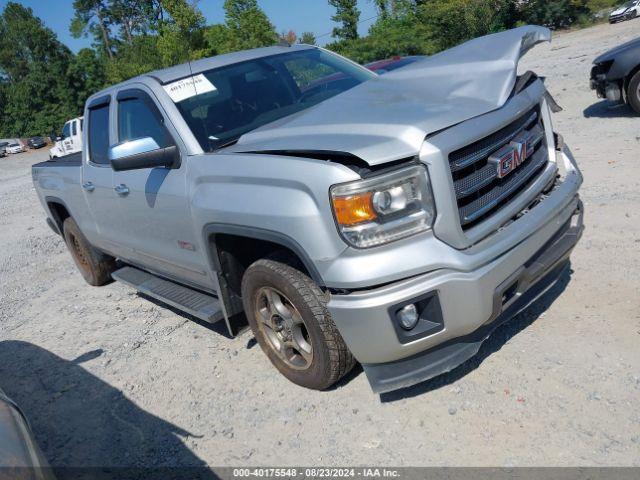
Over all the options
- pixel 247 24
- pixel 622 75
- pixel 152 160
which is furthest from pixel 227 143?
pixel 247 24

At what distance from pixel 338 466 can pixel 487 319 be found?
3.43 feet

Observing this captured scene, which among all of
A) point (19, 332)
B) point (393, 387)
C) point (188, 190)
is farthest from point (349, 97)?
point (19, 332)

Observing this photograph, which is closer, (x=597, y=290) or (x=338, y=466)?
(x=338, y=466)

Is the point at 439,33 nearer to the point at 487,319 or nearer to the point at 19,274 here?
the point at 19,274

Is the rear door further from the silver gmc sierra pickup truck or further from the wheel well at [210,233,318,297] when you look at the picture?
the wheel well at [210,233,318,297]

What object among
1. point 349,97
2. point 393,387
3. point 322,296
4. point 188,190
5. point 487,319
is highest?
point 349,97

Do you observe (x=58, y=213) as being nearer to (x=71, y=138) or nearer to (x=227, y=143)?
(x=227, y=143)

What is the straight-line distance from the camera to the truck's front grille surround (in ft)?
9.32

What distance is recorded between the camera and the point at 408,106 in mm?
3109

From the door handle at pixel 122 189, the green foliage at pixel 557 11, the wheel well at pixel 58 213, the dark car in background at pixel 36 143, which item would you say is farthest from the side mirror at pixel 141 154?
the dark car in background at pixel 36 143

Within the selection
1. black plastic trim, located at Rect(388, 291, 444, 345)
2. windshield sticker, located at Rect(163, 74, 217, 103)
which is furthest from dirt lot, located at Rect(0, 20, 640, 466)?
windshield sticker, located at Rect(163, 74, 217, 103)

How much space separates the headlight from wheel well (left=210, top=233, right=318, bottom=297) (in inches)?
33.1

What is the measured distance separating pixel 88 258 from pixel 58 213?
2.83 feet

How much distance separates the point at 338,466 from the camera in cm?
296
